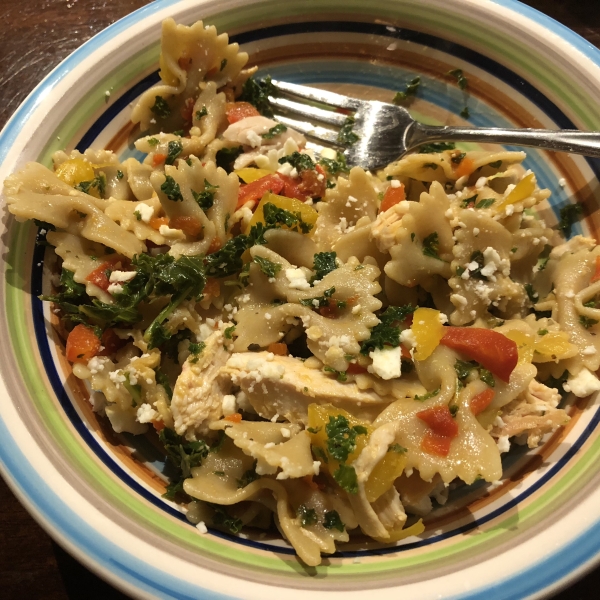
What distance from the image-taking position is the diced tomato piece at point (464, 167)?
2908mm

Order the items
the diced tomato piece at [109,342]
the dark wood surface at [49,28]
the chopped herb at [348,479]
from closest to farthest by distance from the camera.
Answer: the chopped herb at [348,479], the diced tomato piece at [109,342], the dark wood surface at [49,28]

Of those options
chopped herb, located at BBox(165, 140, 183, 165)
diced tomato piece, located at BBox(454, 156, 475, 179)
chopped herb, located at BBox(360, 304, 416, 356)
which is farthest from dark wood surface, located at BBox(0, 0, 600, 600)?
chopped herb, located at BBox(360, 304, 416, 356)

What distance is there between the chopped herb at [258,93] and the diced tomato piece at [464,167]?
3.97 ft

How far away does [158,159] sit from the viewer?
9.45 feet

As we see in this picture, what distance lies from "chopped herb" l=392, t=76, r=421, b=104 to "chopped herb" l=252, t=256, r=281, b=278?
1.48m

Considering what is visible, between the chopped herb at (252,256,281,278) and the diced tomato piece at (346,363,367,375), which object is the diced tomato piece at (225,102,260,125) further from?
the diced tomato piece at (346,363,367,375)

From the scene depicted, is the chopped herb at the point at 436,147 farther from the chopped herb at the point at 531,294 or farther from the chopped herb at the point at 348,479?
the chopped herb at the point at 348,479

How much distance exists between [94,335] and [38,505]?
2.54 feet

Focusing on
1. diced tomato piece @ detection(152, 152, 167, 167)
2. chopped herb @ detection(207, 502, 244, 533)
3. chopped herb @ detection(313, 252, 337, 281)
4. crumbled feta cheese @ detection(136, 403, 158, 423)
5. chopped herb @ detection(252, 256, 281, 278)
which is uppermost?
diced tomato piece @ detection(152, 152, 167, 167)

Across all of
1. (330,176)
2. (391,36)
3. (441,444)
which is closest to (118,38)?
(330,176)

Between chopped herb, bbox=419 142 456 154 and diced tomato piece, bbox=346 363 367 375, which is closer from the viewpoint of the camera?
diced tomato piece, bbox=346 363 367 375

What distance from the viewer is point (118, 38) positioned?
285cm

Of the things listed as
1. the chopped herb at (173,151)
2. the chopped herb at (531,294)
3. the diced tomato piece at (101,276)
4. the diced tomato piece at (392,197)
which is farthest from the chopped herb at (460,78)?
the diced tomato piece at (101,276)

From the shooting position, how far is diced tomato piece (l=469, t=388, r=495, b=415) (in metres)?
2.25
